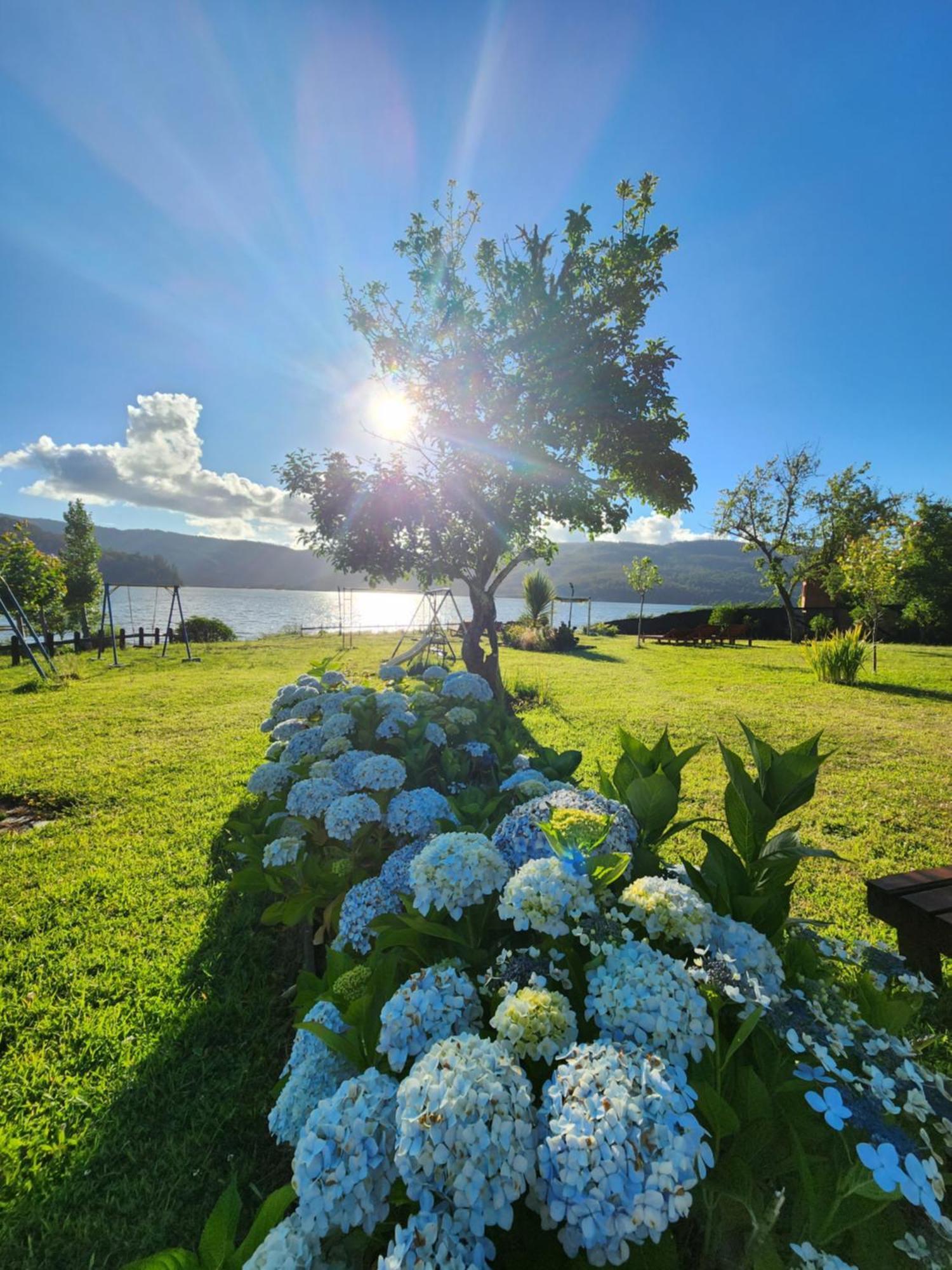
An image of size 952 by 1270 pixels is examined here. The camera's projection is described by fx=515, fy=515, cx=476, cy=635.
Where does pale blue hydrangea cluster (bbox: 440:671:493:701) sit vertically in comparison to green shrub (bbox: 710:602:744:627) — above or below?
below

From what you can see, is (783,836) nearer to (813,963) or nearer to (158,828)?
(813,963)

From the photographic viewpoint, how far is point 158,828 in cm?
459

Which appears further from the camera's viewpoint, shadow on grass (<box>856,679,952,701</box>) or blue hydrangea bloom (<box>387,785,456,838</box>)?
shadow on grass (<box>856,679,952,701</box>)

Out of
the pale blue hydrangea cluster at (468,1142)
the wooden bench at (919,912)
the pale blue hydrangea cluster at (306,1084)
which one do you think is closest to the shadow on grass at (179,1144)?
the pale blue hydrangea cluster at (306,1084)

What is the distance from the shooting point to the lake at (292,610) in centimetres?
3728

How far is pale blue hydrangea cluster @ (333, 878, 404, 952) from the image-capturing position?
186 centimetres

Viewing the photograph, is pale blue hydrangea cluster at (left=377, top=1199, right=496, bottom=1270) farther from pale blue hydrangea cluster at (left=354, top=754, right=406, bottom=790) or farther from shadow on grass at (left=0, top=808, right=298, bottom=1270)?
pale blue hydrangea cluster at (left=354, top=754, right=406, bottom=790)

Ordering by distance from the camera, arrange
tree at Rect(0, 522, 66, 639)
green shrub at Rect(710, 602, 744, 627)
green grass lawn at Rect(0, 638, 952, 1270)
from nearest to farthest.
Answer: green grass lawn at Rect(0, 638, 952, 1270), tree at Rect(0, 522, 66, 639), green shrub at Rect(710, 602, 744, 627)

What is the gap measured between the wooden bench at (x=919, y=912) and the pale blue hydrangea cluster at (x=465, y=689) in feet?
8.36

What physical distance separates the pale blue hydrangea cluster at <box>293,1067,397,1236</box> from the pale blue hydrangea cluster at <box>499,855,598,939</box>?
423 mm

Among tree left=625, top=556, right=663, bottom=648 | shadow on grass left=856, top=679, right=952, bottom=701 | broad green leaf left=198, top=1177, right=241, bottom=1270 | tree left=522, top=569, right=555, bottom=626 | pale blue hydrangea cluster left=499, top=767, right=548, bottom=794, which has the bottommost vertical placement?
shadow on grass left=856, top=679, right=952, bottom=701

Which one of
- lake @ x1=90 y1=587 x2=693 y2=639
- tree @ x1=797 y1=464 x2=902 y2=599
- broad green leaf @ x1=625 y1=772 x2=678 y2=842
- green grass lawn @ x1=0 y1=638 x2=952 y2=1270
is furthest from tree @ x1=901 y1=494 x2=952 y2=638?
broad green leaf @ x1=625 y1=772 x2=678 y2=842

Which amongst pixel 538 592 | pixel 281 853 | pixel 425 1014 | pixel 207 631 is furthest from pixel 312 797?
pixel 207 631

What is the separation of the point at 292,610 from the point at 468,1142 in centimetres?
8707
